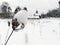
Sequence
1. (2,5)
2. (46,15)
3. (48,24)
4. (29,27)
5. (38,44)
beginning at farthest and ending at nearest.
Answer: (2,5) → (46,15) → (48,24) → (29,27) → (38,44)

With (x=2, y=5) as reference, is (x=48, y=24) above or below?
below

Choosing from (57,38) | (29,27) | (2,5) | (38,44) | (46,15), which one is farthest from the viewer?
(2,5)

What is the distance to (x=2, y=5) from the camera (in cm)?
696

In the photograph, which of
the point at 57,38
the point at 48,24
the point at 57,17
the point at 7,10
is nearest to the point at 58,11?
the point at 57,17

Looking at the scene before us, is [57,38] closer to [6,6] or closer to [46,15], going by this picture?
[46,15]

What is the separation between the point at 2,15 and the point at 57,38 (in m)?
3.02

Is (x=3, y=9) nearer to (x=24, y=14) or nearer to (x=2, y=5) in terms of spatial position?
(x=2, y=5)

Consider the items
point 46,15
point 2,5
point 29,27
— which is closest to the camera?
point 29,27

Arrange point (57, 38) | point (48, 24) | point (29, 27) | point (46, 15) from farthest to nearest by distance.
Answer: point (46, 15), point (48, 24), point (29, 27), point (57, 38)

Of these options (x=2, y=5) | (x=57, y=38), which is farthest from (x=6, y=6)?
(x=57, y=38)

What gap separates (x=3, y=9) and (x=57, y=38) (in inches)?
125

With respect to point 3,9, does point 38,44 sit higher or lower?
lower

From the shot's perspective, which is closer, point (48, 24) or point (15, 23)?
point (15, 23)

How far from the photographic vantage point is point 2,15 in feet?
21.4
